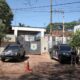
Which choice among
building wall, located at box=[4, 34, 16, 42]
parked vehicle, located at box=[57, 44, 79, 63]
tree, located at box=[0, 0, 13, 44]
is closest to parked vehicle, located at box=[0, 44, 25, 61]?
parked vehicle, located at box=[57, 44, 79, 63]

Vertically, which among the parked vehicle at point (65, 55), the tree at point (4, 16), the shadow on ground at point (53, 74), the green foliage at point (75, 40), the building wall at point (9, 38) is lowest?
the shadow on ground at point (53, 74)

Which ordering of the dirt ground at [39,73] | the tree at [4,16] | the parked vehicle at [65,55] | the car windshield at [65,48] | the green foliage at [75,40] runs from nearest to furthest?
the dirt ground at [39,73]
the green foliage at [75,40]
the parked vehicle at [65,55]
the car windshield at [65,48]
the tree at [4,16]

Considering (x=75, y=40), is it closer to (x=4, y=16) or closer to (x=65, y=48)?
(x=65, y=48)

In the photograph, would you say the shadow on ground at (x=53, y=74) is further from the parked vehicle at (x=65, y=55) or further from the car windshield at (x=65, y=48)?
the car windshield at (x=65, y=48)

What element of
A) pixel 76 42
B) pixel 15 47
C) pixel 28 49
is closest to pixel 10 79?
pixel 76 42

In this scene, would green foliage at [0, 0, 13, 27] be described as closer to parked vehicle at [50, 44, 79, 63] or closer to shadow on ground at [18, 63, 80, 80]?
parked vehicle at [50, 44, 79, 63]

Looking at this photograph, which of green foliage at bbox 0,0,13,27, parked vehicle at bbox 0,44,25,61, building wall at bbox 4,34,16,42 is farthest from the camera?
building wall at bbox 4,34,16,42

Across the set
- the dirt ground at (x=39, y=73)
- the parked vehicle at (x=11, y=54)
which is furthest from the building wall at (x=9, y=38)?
the dirt ground at (x=39, y=73)

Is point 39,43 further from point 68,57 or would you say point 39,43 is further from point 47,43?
point 68,57

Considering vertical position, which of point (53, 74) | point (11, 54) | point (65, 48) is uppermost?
point (65, 48)

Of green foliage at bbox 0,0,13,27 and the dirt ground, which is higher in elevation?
green foliage at bbox 0,0,13,27

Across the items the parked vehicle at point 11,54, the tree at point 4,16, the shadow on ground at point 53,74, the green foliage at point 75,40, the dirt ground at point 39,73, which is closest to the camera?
the shadow on ground at point 53,74

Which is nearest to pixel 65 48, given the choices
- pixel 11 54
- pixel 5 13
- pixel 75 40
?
pixel 75 40

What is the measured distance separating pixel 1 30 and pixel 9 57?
753 inches
